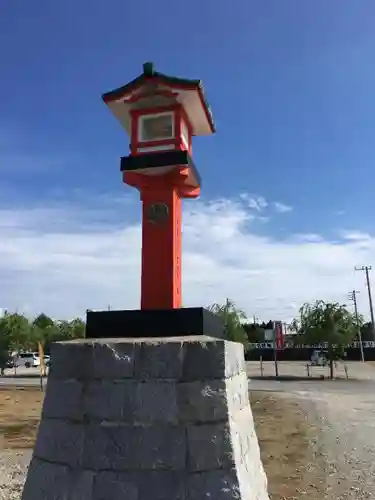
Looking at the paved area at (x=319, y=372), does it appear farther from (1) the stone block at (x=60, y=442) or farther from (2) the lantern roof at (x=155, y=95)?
(1) the stone block at (x=60, y=442)

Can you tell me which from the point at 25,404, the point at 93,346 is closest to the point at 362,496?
the point at 93,346

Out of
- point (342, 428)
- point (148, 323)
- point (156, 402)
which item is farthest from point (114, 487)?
point (342, 428)

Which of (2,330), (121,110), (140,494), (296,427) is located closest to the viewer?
(140,494)

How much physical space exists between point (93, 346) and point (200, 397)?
3.57ft

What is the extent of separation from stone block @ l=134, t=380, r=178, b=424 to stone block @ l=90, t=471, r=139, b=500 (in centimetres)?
48

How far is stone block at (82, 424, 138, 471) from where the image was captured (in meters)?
3.86

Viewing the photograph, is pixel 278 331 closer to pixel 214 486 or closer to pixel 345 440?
pixel 345 440

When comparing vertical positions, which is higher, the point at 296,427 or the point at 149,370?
the point at 149,370

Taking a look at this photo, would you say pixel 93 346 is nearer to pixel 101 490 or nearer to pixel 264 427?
pixel 101 490

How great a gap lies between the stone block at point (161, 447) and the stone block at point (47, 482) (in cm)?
70

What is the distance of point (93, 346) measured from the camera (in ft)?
13.6

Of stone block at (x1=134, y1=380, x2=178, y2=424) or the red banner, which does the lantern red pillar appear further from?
the red banner

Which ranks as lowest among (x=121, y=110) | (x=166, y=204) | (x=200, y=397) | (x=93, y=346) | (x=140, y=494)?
(x=140, y=494)

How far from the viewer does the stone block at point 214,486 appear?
3738mm
